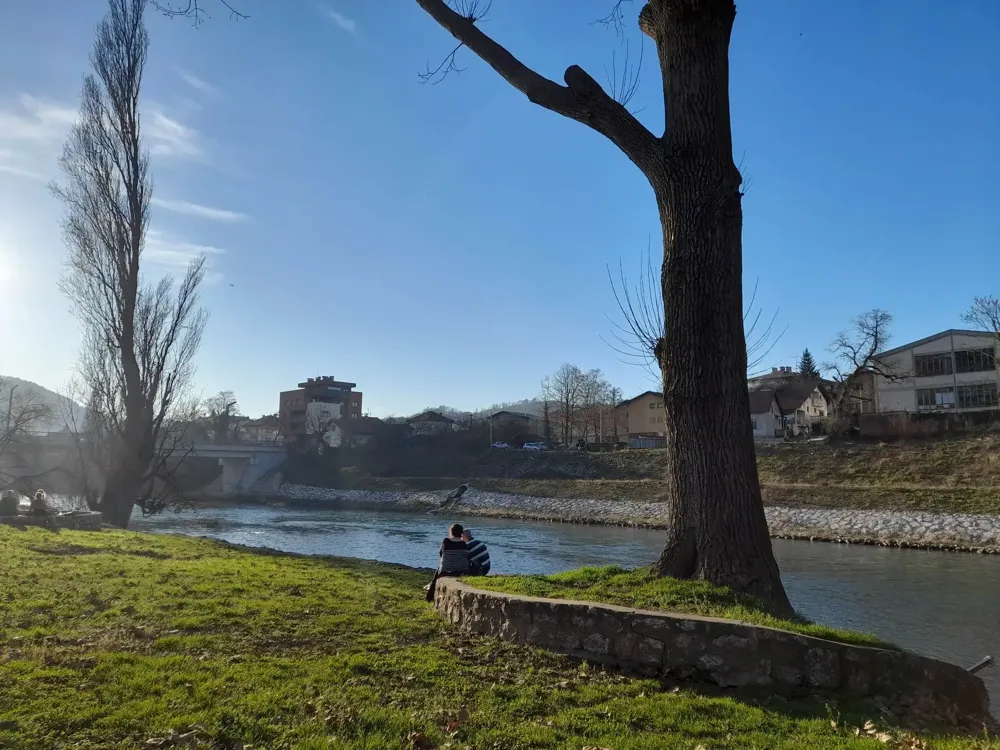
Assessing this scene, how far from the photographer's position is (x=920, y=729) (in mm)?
4555

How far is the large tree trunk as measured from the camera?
286 inches

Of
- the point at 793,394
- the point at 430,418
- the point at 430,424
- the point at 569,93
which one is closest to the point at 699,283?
the point at 569,93

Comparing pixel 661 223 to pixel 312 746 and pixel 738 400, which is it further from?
pixel 312 746

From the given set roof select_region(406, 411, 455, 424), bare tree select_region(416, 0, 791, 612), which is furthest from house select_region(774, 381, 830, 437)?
Answer: bare tree select_region(416, 0, 791, 612)

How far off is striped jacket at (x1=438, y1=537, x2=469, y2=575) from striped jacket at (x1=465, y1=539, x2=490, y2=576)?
0.13m

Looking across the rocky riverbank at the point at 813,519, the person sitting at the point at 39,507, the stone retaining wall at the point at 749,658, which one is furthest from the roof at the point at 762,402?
the stone retaining wall at the point at 749,658

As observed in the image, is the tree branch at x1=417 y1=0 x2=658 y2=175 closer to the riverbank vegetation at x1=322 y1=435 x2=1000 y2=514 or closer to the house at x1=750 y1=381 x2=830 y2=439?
the riverbank vegetation at x1=322 y1=435 x2=1000 y2=514

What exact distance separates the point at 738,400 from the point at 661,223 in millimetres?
2195

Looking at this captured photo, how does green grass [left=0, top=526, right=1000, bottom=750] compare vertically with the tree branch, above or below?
below

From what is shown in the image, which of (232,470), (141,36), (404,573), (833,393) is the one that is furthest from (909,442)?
(232,470)

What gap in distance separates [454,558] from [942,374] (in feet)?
178

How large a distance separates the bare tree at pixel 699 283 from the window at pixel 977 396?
51508mm

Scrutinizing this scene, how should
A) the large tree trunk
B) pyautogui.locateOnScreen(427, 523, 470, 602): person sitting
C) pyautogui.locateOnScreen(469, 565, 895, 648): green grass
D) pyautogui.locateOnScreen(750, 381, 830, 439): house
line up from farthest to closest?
pyautogui.locateOnScreen(750, 381, 830, 439): house < pyautogui.locateOnScreen(427, 523, 470, 602): person sitting < the large tree trunk < pyautogui.locateOnScreen(469, 565, 895, 648): green grass

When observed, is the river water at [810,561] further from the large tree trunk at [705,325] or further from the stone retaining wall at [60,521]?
the stone retaining wall at [60,521]
